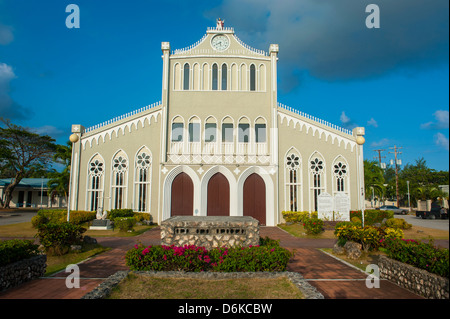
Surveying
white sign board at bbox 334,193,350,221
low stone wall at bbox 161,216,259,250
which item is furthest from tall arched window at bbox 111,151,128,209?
white sign board at bbox 334,193,350,221

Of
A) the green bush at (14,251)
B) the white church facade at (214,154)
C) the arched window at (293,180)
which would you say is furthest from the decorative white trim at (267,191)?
the green bush at (14,251)

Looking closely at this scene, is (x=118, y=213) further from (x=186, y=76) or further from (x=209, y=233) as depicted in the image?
(x=209, y=233)

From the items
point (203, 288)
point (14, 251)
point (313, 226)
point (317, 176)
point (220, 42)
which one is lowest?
point (203, 288)

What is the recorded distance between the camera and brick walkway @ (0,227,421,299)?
6.73 m

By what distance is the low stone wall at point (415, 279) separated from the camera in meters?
6.01

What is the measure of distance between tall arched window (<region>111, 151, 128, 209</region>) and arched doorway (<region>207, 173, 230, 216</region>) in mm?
6547

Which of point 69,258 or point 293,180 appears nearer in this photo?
point 69,258

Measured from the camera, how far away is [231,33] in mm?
23125

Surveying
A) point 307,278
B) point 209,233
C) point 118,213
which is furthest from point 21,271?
point 118,213

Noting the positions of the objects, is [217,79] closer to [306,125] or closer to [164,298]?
[306,125]

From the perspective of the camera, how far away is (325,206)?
20.8 meters

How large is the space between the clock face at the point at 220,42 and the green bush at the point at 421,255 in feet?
63.5

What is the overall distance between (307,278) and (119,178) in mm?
17388

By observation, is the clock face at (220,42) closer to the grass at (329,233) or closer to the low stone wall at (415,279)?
the grass at (329,233)
